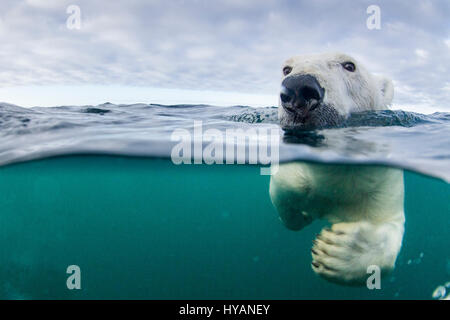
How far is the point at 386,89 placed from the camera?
509cm

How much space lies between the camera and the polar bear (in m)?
3.35

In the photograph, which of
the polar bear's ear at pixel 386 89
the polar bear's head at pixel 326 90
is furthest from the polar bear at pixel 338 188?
the polar bear's ear at pixel 386 89

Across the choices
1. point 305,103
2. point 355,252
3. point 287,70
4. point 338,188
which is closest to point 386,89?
point 287,70

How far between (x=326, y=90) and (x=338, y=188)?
44.4 inches

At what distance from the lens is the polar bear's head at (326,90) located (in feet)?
11.1

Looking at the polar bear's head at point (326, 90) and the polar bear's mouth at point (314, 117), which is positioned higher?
the polar bear's head at point (326, 90)

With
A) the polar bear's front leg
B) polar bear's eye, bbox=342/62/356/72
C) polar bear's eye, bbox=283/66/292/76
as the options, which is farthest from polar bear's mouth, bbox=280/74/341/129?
the polar bear's front leg

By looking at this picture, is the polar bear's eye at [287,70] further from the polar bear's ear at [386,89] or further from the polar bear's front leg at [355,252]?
the polar bear's front leg at [355,252]

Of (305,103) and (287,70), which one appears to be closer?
(305,103)

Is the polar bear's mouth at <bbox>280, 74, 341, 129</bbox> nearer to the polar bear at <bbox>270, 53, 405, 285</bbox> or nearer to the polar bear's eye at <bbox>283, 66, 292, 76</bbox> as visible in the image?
the polar bear at <bbox>270, 53, 405, 285</bbox>

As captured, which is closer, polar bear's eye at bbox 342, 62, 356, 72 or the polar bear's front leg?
the polar bear's front leg

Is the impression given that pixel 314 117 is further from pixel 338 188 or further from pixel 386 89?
pixel 386 89

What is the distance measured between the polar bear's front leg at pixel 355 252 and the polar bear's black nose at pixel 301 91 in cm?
136

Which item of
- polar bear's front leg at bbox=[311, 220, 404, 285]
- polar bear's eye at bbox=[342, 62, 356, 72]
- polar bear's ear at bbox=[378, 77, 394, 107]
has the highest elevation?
polar bear's eye at bbox=[342, 62, 356, 72]
